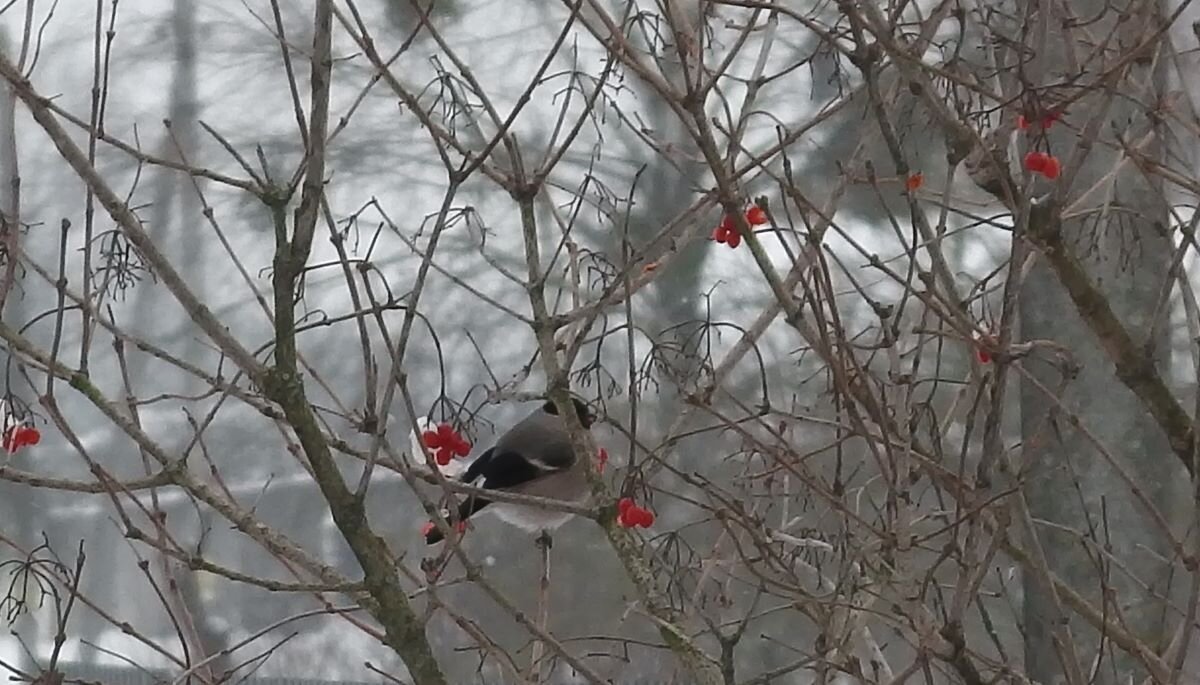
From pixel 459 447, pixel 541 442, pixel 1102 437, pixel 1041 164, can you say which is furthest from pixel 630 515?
pixel 1102 437

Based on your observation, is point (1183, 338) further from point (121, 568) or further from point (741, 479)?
point (121, 568)

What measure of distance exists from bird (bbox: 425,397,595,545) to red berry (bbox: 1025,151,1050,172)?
2.05 ft

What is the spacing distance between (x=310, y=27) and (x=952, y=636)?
155 centimetres

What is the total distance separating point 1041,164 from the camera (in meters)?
0.78

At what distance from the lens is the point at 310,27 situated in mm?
2004

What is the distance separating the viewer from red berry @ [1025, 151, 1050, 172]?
762 millimetres

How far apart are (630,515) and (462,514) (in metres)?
0.20

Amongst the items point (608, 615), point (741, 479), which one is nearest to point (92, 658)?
point (608, 615)

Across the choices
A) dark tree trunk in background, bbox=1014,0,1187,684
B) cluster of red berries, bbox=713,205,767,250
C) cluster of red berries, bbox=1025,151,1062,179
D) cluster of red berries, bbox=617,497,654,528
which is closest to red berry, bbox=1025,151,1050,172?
cluster of red berries, bbox=1025,151,1062,179

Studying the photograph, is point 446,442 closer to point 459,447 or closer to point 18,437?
point 459,447

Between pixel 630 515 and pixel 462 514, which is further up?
pixel 462 514

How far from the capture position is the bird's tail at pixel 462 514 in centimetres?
91

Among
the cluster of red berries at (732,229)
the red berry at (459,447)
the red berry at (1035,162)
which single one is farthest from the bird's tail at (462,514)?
the red berry at (1035,162)

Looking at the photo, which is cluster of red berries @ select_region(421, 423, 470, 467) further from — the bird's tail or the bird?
the bird
